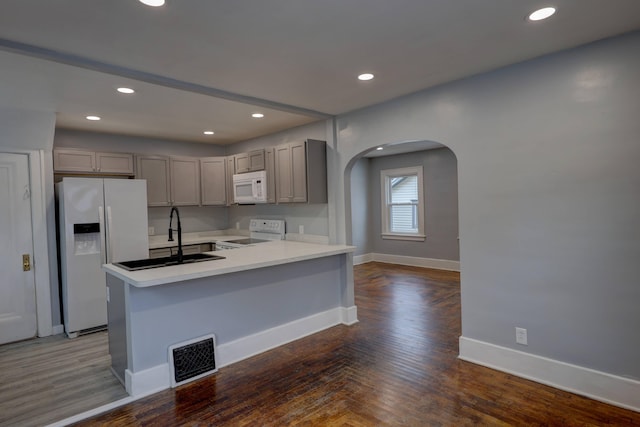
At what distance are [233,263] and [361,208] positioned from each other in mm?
5249

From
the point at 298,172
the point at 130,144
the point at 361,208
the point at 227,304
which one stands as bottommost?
the point at 227,304

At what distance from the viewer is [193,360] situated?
9.60ft

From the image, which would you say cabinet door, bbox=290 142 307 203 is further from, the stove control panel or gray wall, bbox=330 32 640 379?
gray wall, bbox=330 32 640 379

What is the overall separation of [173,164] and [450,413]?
15.2ft

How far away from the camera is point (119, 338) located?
9.47ft

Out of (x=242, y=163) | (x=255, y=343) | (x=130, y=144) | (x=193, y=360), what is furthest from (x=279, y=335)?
(x=130, y=144)

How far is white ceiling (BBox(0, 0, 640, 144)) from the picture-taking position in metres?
1.93

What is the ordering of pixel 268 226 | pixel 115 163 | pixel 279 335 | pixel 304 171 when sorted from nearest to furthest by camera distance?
pixel 279 335 < pixel 304 171 < pixel 115 163 < pixel 268 226

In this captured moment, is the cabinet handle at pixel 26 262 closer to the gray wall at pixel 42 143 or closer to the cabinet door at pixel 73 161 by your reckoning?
the gray wall at pixel 42 143

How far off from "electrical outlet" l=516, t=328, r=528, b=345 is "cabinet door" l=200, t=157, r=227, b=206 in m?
4.31

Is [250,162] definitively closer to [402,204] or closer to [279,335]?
[279,335]

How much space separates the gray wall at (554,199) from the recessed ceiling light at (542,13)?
0.66 metres

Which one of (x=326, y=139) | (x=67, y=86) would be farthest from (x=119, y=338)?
(x=326, y=139)

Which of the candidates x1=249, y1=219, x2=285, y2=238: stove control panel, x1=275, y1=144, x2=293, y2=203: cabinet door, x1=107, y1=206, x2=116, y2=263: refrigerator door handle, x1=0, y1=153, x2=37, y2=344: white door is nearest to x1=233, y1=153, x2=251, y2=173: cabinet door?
x1=275, y1=144, x2=293, y2=203: cabinet door
